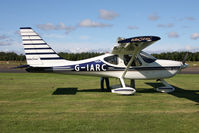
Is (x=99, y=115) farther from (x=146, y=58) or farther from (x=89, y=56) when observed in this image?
(x=89, y=56)

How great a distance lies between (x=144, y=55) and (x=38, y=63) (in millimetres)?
5175

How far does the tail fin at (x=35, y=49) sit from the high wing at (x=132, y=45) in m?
3.17

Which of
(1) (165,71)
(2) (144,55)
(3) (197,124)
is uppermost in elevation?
(2) (144,55)

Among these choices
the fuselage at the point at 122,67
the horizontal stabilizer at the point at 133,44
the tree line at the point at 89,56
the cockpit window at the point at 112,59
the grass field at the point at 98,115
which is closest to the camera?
the grass field at the point at 98,115

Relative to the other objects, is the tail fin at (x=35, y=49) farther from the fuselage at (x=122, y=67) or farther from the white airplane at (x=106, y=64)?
the fuselage at (x=122, y=67)

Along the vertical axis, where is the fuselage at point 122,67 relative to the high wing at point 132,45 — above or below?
below

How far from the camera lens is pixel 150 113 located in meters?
6.87

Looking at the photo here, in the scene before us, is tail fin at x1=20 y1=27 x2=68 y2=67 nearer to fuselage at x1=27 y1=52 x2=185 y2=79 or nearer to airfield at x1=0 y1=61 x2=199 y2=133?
fuselage at x1=27 y1=52 x2=185 y2=79

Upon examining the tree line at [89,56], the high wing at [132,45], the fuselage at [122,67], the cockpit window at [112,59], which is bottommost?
the fuselage at [122,67]

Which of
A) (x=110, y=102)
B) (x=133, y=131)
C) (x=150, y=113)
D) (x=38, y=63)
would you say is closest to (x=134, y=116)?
(x=150, y=113)

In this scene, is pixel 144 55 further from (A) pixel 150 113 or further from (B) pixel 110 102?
(A) pixel 150 113

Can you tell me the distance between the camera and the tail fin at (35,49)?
34.1 feet

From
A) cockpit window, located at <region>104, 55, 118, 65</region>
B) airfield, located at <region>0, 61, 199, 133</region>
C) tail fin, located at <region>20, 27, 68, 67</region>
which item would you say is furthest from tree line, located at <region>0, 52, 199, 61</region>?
airfield, located at <region>0, 61, 199, 133</region>

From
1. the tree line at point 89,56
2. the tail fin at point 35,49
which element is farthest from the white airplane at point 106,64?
the tree line at point 89,56
